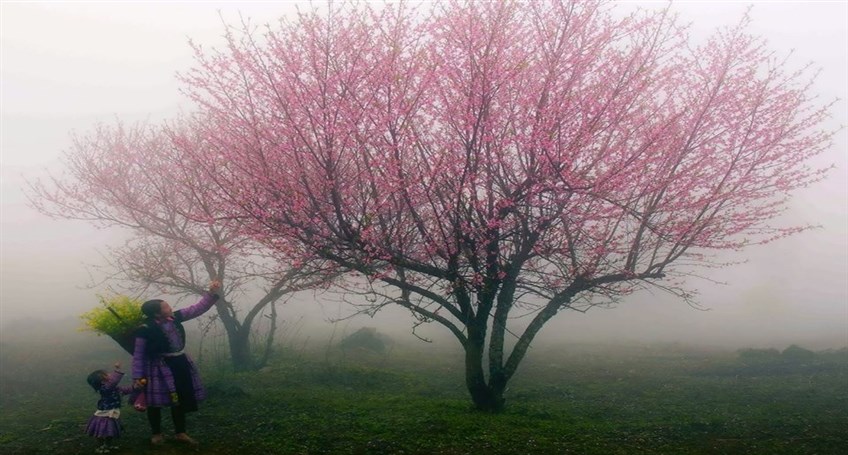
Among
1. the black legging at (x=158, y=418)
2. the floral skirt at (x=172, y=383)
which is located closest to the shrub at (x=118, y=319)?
the floral skirt at (x=172, y=383)

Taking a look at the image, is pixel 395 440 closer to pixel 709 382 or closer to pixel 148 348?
pixel 148 348

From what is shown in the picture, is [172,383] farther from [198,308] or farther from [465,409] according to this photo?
[465,409]

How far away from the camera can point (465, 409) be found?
11.0 meters

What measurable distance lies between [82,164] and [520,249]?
670 inches

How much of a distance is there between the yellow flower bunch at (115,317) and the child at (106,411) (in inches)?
20.4

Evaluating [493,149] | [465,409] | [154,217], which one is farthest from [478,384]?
[154,217]

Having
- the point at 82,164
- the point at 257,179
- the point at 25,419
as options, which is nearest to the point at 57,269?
the point at 82,164

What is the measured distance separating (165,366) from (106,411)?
1.07 m

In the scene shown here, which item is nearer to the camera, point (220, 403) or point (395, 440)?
point (395, 440)

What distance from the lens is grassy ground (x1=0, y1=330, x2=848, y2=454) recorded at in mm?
8516

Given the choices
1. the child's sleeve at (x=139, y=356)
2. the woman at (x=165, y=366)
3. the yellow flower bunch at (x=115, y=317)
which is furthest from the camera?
the yellow flower bunch at (x=115, y=317)

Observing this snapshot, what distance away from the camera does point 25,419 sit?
11445 mm

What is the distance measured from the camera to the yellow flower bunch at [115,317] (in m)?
7.85

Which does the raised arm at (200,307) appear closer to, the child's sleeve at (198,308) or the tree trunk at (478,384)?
the child's sleeve at (198,308)
